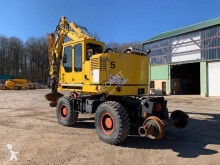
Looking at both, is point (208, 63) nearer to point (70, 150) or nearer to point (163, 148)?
point (163, 148)

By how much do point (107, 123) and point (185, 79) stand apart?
102 feet

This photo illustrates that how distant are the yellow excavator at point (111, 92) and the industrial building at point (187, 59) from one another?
815 inches

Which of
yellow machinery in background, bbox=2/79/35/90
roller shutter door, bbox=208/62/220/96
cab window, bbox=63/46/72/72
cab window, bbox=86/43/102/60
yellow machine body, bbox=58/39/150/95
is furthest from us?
yellow machinery in background, bbox=2/79/35/90

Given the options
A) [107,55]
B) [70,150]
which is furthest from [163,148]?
[107,55]

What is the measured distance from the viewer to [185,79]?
33.7m

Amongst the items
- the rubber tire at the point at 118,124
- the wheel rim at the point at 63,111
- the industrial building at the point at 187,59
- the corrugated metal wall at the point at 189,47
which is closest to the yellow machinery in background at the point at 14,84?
the industrial building at the point at 187,59

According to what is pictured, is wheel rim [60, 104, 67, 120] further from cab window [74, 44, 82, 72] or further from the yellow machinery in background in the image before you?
the yellow machinery in background

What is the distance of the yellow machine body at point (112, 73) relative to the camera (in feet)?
19.7

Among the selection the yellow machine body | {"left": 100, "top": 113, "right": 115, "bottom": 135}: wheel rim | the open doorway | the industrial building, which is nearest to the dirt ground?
{"left": 100, "top": 113, "right": 115, "bottom": 135}: wheel rim

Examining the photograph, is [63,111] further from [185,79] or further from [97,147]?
[185,79]

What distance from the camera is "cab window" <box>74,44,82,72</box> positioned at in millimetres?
7055

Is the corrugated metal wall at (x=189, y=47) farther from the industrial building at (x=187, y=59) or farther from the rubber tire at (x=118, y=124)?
the rubber tire at (x=118, y=124)

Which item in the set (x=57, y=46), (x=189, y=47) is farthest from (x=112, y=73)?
(x=189, y=47)

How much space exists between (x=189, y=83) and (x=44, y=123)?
3245cm
